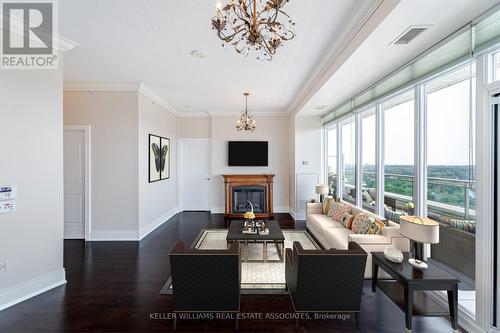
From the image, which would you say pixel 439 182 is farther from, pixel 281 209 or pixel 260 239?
pixel 281 209

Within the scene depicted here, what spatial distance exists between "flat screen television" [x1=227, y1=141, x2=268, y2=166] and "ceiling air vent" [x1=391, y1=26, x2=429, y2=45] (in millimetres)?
4644

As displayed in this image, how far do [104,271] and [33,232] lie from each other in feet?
3.52

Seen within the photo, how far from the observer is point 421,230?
7.28ft

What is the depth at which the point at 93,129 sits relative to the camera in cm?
456

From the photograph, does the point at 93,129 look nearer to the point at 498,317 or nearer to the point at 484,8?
the point at 484,8

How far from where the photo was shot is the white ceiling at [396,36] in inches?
77.7

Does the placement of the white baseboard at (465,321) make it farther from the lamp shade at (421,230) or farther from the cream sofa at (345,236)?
the lamp shade at (421,230)

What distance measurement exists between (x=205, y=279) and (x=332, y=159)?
498cm

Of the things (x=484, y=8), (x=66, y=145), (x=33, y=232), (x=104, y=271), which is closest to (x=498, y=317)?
(x=484, y=8)

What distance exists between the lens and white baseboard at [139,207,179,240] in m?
4.81

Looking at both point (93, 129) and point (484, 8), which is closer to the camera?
point (484, 8)

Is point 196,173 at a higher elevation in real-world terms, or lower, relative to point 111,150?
lower

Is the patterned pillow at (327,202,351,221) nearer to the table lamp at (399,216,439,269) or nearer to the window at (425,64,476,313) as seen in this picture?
the window at (425,64,476,313)
